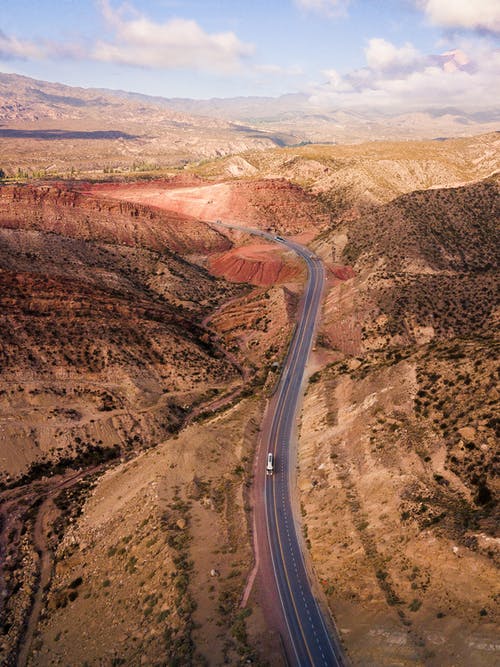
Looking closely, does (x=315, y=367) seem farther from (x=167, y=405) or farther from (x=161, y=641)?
(x=161, y=641)

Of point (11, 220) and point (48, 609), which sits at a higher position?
point (11, 220)

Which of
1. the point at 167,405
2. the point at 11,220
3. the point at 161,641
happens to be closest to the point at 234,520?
the point at 161,641

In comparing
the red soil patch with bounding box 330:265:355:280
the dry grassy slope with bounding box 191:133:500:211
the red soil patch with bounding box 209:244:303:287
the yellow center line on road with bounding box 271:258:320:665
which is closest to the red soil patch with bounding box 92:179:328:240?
the dry grassy slope with bounding box 191:133:500:211

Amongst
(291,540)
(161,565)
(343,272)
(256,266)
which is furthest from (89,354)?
(343,272)

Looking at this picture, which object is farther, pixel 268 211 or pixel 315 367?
pixel 268 211

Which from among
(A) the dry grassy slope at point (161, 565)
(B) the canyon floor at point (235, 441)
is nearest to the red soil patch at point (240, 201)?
(B) the canyon floor at point (235, 441)

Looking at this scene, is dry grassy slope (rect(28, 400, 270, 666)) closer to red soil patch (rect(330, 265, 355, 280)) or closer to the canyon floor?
the canyon floor
